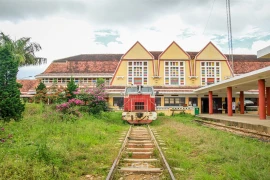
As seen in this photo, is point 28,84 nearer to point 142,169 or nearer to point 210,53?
point 210,53

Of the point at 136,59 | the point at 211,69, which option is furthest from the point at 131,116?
the point at 211,69

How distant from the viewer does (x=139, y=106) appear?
17047 mm

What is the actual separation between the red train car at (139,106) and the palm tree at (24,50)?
41.3ft

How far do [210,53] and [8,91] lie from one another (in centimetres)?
2909

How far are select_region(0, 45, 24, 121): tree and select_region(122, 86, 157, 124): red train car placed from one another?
6649 millimetres

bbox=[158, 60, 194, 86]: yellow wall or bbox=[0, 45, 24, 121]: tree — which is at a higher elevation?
bbox=[158, 60, 194, 86]: yellow wall

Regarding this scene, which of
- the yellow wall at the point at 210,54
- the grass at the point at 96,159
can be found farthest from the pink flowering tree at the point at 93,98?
the yellow wall at the point at 210,54

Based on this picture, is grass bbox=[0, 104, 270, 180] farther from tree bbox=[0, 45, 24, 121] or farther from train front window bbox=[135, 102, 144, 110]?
train front window bbox=[135, 102, 144, 110]

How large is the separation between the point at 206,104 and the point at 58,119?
23.8 metres

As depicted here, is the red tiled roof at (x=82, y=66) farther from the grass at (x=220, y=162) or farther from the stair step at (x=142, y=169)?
the stair step at (x=142, y=169)

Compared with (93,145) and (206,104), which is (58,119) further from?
(206,104)

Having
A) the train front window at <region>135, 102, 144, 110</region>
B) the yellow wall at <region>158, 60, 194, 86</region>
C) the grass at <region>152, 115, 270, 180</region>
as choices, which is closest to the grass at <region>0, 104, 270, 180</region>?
the grass at <region>152, 115, 270, 180</region>

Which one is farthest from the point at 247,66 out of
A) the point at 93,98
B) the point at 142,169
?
the point at 142,169

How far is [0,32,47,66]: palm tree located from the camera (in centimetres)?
2398
